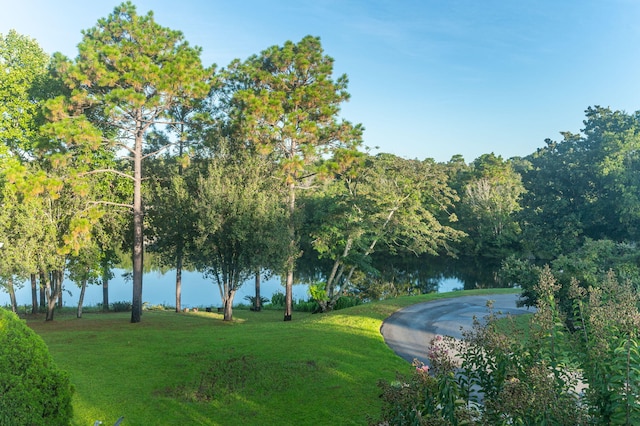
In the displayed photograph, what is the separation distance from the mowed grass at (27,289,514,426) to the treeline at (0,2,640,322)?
5080mm

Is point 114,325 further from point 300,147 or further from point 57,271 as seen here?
point 300,147

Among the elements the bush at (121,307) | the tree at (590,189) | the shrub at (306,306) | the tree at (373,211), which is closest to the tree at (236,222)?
the tree at (373,211)

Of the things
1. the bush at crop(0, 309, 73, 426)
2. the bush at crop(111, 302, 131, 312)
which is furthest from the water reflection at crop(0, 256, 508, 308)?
the bush at crop(0, 309, 73, 426)

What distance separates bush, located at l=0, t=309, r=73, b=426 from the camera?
23.5ft

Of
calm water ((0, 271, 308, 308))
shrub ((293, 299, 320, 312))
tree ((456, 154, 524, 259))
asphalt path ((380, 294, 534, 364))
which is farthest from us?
tree ((456, 154, 524, 259))

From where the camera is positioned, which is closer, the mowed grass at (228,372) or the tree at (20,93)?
the mowed grass at (228,372)

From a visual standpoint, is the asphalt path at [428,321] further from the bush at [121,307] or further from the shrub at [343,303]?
the bush at [121,307]

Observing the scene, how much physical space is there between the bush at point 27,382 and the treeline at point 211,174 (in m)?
15.3

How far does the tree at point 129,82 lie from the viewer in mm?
22188

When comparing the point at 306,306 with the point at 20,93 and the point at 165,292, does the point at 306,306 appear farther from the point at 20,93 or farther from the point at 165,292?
the point at 165,292

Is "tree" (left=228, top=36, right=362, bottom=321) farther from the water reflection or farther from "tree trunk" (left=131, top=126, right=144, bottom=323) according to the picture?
the water reflection

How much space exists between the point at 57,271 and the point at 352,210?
18.6 metres

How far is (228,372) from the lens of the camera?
14227 mm

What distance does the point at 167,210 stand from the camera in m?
25.5
